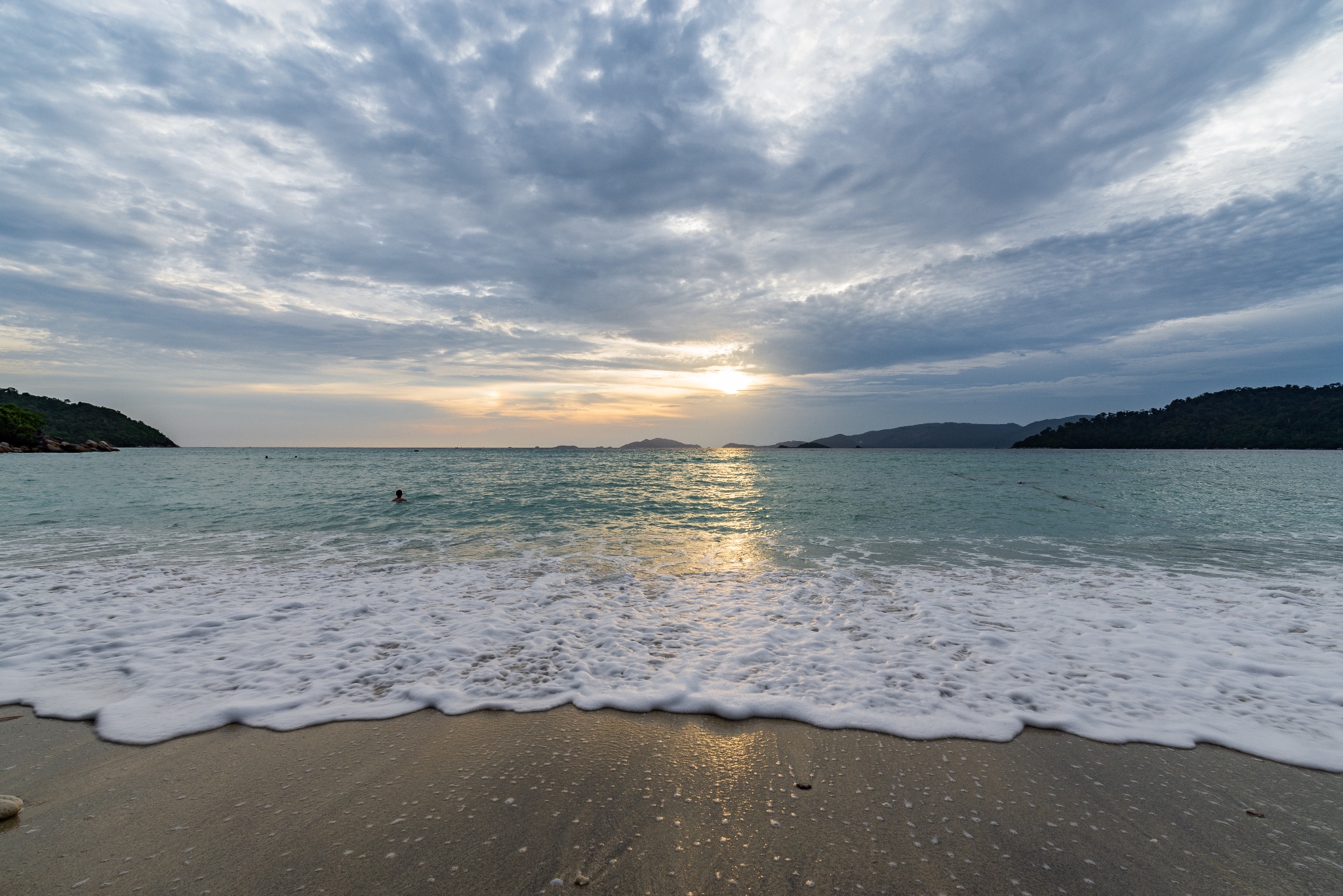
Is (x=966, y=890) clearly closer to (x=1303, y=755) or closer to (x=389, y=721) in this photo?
(x=1303, y=755)

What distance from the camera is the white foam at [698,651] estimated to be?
15.2 ft

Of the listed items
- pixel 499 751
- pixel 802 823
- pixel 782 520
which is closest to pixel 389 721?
pixel 499 751

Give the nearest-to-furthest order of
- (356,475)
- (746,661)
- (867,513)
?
(746,661)
(867,513)
(356,475)

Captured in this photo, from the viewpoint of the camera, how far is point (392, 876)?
2.66 metres

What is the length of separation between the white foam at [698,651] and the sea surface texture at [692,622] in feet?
0.13

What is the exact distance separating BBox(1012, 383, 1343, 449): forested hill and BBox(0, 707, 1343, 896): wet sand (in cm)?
→ 16215

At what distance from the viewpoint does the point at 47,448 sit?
7306 cm

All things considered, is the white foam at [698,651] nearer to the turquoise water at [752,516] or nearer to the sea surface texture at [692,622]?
the sea surface texture at [692,622]

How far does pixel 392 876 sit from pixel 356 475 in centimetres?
4512

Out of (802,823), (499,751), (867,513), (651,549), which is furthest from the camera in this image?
(867,513)

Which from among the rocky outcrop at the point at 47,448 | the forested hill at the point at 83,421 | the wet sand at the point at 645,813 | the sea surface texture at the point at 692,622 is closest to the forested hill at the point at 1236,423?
the sea surface texture at the point at 692,622

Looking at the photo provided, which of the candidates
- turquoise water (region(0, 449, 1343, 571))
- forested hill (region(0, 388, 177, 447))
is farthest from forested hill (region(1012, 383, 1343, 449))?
forested hill (region(0, 388, 177, 447))

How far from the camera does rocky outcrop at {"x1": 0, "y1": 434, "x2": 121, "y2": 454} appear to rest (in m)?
68.6

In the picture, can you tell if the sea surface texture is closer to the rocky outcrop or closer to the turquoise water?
the turquoise water
